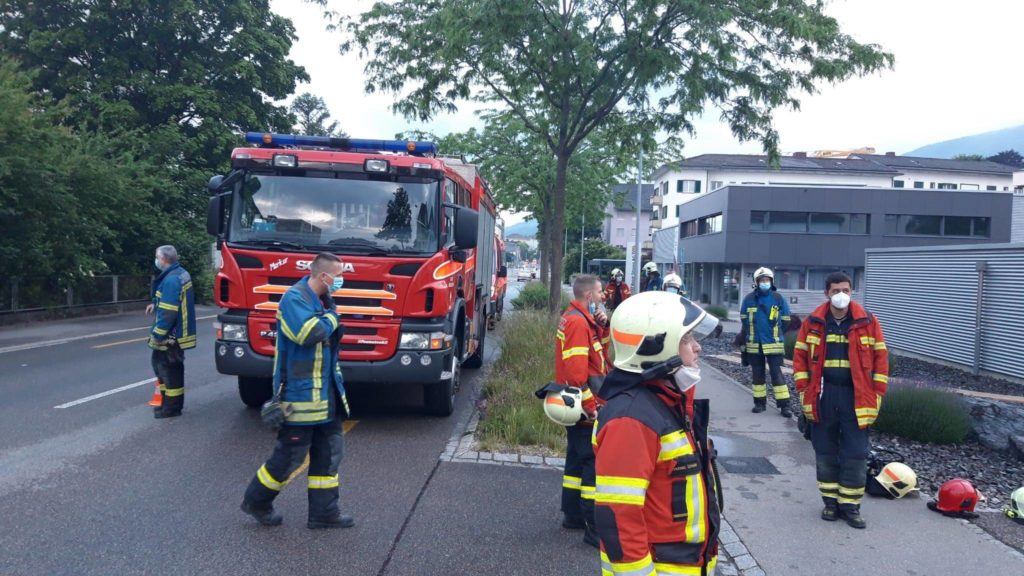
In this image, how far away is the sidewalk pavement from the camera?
16.0 feet

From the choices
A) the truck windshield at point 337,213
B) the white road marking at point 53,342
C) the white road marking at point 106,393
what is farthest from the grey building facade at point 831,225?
the truck windshield at point 337,213

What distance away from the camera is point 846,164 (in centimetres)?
6141

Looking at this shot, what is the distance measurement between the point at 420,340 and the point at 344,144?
8.62 ft

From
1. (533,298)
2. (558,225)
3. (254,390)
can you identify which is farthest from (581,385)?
(533,298)

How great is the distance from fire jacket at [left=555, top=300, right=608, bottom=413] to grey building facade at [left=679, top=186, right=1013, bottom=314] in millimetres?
35726

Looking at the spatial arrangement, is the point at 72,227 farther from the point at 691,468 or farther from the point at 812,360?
the point at 691,468

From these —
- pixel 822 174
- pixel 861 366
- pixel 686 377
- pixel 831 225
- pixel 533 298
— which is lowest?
pixel 533 298

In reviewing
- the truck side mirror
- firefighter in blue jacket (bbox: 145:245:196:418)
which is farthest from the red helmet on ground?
firefighter in blue jacket (bbox: 145:245:196:418)

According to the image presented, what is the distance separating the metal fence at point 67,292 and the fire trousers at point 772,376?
1796cm

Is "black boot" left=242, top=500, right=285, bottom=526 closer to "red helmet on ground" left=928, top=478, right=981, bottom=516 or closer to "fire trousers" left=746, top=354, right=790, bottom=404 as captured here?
"red helmet on ground" left=928, top=478, right=981, bottom=516

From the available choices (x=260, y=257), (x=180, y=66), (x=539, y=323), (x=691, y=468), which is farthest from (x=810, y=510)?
(x=180, y=66)

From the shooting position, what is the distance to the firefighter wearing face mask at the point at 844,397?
5.67 meters

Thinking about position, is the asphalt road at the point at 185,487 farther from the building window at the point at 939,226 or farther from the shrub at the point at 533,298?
the building window at the point at 939,226

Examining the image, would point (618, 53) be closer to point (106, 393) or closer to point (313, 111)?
point (106, 393)
